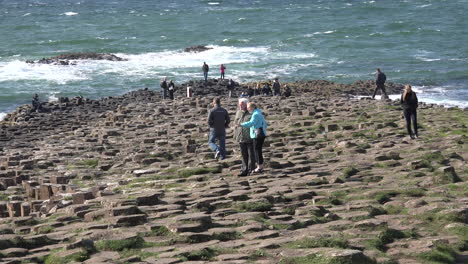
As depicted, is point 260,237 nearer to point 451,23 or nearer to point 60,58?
point 60,58

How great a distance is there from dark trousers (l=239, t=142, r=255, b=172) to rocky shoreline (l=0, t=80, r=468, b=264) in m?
0.44

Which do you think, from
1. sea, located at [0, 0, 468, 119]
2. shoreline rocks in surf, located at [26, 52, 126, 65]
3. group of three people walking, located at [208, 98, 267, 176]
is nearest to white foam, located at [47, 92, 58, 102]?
sea, located at [0, 0, 468, 119]

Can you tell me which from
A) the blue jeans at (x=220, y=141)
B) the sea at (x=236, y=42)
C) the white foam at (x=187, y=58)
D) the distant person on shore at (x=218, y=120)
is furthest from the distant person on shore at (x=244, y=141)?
the white foam at (x=187, y=58)

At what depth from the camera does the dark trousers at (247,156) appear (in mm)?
20594

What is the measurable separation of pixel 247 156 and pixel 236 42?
66685mm

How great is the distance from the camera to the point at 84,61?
74.1 metres

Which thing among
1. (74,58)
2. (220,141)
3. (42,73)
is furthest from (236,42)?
(220,141)

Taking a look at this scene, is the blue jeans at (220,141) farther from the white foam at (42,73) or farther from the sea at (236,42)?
the white foam at (42,73)

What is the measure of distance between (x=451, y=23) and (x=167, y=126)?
67070mm

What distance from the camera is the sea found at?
204ft

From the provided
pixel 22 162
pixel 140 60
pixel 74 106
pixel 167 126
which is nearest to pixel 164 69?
pixel 140 60

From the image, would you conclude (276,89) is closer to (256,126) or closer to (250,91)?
(250,91)

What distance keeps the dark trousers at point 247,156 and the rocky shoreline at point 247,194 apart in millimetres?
441

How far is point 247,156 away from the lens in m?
20.8
